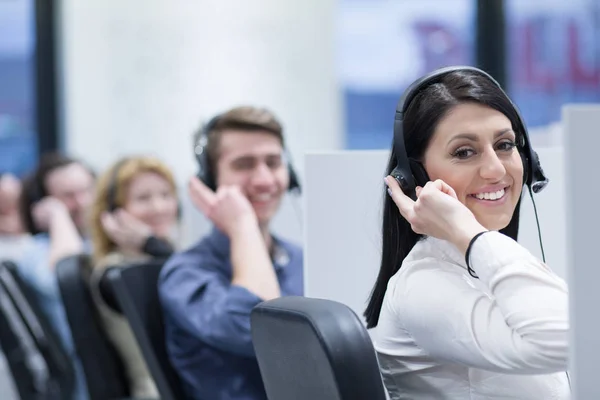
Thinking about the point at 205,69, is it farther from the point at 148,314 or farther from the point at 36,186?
the point at 148,314

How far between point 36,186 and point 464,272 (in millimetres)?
2646

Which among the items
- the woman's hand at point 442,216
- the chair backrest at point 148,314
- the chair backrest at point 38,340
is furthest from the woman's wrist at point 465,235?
the chair backrest at point 38,340

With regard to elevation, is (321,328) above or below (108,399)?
above

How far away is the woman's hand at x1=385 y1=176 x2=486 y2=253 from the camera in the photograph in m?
1.16

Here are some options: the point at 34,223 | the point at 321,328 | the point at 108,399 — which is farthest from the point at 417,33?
the point at 321,328

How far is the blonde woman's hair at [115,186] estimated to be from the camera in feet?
9.14

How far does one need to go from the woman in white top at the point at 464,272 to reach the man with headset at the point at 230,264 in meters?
0.58

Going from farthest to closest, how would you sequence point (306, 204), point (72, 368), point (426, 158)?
point (72, 368), point (306, 204), point (426, 158)

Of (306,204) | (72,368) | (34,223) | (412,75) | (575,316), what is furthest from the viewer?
(412,75)

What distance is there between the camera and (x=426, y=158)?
1.30m

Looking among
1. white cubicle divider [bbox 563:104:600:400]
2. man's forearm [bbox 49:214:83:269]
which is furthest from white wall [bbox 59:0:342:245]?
white cubicle divider [bbox 563:104:600:400]

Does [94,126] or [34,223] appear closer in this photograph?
[34,223]

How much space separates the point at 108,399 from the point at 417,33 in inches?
129

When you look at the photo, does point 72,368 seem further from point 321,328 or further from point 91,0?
point 91,0
